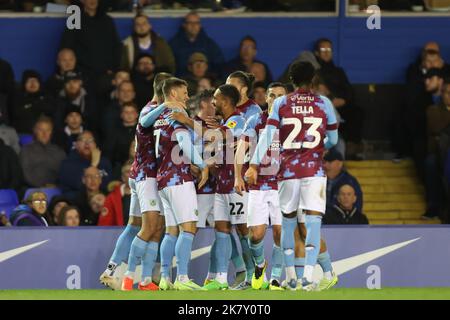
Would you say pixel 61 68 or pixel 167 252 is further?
pixel 61 68

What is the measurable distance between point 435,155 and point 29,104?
16.0 ft

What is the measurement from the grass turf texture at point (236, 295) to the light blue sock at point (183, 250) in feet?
1.32

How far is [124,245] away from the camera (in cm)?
1443

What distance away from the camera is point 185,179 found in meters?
14.1

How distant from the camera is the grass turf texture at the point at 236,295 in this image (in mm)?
12992

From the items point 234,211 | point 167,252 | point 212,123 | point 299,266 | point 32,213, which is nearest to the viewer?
point 299,266

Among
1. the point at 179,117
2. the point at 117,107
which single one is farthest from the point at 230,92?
the point at 117,107

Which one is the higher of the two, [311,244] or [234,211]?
[234,211]

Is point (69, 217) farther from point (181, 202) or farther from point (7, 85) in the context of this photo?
point (7, 85)

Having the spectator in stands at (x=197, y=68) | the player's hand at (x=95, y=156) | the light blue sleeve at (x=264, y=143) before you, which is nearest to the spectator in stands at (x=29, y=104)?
the player's hand at (x=95, y=156)

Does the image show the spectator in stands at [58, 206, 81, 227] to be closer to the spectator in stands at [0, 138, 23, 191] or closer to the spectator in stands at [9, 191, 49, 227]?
the spectator in stands at [9, 191, 49, 227]

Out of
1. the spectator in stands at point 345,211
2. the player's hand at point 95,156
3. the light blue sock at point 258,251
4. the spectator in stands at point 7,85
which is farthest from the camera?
the spectator in stands at point 7,85

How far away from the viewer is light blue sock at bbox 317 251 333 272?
1402cm

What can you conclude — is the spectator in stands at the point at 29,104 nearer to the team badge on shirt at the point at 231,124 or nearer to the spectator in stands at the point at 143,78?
the spectator in stands at the point at 143,78
